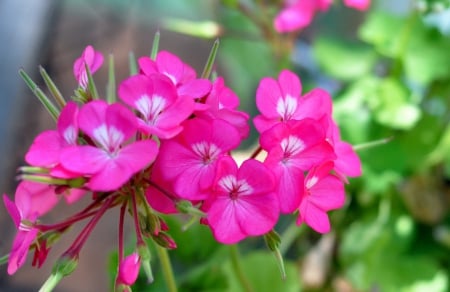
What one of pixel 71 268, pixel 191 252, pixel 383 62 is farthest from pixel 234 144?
pixel 383 62

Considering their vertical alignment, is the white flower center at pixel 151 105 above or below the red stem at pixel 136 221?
above

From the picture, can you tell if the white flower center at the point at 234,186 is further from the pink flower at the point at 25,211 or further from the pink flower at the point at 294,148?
the pink flower at the point at 25,211

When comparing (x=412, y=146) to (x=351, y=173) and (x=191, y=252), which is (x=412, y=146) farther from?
(x=351, y=173)


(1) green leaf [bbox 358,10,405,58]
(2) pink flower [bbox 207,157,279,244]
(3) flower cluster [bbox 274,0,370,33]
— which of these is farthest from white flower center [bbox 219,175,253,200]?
(1) green leaf [bbox 358,10,405,58]

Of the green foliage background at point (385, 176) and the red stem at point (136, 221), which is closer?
the red stem at point (136, 221)

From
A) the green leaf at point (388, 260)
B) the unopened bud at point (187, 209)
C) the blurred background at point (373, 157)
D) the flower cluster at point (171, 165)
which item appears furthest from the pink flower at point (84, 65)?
the green leaf at point (388, 260)

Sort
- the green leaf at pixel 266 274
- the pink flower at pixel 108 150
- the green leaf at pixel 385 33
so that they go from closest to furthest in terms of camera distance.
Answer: the pink flower at pixel 108 150 < the green leaf at pixel 266 274 < the green leaf at pixel 385 33

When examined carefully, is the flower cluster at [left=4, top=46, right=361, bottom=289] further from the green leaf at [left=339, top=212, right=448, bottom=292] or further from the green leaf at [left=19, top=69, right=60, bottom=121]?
the green leaf at [left=339, top=212, right=448, bottom=292]
